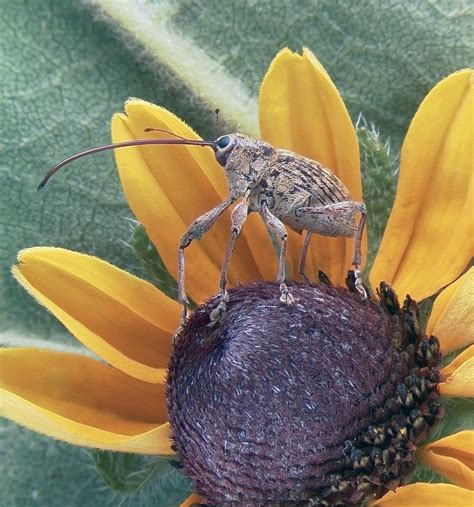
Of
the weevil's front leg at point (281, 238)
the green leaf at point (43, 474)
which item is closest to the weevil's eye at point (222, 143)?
the weevil's front leg at point (281, 238)

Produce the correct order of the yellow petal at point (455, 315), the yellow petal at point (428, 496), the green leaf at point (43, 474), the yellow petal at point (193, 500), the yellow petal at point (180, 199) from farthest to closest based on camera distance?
the green leaf at point (43, 474) → the yellow petal at point (180, 199) → the yellow petal at point (193, 500) → the yellow petal at point (455, 315) → the yellow petal at point (428, 496)

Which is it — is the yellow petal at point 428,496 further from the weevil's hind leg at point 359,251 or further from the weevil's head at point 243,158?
the weevil's head at point 243,158

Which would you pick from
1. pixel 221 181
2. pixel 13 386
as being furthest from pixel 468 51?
pixel 13 386

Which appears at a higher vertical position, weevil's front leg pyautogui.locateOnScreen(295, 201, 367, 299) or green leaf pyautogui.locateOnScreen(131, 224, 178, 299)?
weevil's front leg pyautogui.locateOnScreen(295, 201, 367, 299)

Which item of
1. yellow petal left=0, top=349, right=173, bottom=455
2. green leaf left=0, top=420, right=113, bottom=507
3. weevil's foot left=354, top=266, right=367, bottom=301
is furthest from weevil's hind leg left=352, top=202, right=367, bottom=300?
green leaf left=0, top=420, right=113, bottom=507

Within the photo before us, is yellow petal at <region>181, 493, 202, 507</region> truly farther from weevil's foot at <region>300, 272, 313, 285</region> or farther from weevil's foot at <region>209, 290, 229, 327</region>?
weevil's foot at <region>300, 272, 313, 285</region>

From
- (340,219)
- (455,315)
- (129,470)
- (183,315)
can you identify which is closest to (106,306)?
(183,315)
